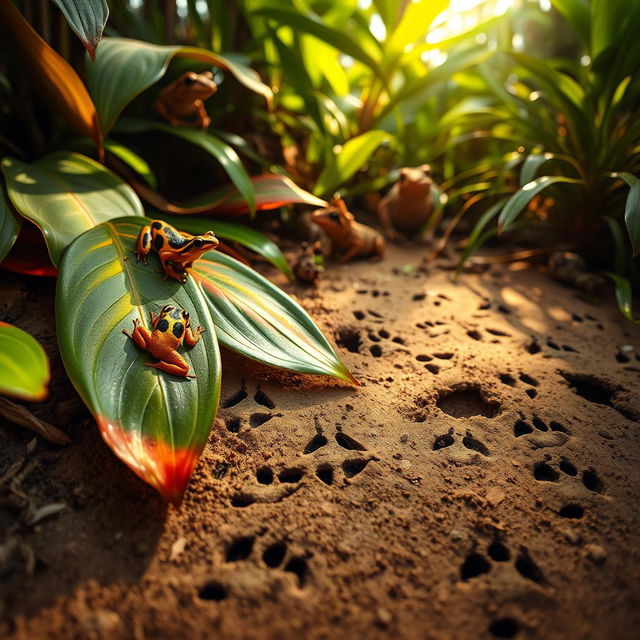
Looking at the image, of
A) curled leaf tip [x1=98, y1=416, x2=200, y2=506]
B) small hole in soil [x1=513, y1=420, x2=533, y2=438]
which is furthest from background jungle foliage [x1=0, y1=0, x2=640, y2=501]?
small hole in soil [x1=513, y1=420, x2=533, y2=438]

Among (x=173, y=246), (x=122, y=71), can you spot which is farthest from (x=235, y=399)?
(x=122, y=71)

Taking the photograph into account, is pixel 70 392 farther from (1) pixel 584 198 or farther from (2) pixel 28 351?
(1) pixel 584 198

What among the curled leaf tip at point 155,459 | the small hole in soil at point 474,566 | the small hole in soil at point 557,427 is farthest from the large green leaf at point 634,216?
the curled leaf tip at point 155,459

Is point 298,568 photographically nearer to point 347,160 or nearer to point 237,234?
point 237,234

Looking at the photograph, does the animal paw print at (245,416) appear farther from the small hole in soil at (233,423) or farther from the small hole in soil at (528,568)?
the small hole in soil at (528,568)

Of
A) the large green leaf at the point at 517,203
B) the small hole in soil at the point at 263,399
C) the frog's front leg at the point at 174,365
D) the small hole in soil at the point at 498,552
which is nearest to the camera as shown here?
the small hole in soil at the point at 498,552
